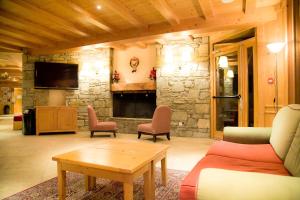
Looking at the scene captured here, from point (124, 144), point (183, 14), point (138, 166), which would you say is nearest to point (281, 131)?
point (138, 166)

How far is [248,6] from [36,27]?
4.61 m

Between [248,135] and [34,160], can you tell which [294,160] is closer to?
[248,135]

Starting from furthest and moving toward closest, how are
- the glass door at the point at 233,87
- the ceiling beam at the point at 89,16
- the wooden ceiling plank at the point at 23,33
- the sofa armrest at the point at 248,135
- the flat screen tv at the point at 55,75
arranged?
the flat screen tv at the point at 55,75
the wooden ceiling plank at the point at 23,33
the glass door at the point at 233,87
the ceiling beam at the point at 89,16
the sofa armrest at the point at 248,135

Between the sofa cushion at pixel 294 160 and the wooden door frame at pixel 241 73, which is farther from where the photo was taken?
the wooden door frame at pixel 241 73

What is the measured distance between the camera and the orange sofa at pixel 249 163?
0.99 m

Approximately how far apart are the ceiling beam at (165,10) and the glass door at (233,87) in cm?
155

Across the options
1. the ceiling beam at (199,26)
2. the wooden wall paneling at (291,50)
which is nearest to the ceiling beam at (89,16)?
the ceiling beam at (199,26)

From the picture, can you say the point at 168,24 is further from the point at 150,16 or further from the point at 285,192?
the point at 285,192

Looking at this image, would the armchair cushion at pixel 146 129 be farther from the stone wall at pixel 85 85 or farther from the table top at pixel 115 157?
the table top at pixel 115 157

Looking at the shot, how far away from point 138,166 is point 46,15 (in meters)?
3.82

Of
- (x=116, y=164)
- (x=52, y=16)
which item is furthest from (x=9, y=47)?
(x=116, y=164)

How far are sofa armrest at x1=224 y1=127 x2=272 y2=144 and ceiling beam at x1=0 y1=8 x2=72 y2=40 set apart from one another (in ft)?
15.0

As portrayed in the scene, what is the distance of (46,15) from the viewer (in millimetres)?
4105

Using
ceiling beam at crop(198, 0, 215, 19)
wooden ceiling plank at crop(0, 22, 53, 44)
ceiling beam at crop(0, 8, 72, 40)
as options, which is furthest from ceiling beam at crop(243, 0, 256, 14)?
wooden ceiling plank at crop(0, 22, 53, 44)
